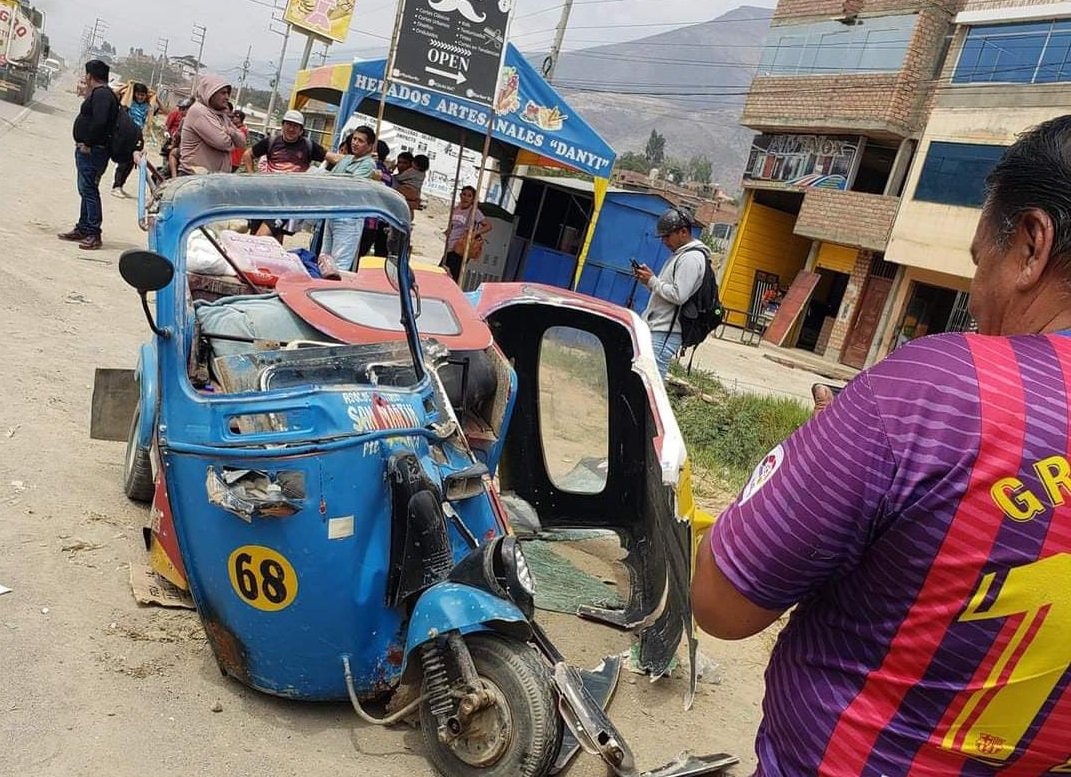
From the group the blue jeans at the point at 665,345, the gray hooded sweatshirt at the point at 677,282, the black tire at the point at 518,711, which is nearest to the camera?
the black tire at the point at 518,711

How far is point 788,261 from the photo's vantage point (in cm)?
2895

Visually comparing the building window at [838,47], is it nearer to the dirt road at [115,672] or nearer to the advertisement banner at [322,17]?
the advertisement banner at [322,17]

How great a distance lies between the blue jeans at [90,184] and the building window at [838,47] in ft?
67.3

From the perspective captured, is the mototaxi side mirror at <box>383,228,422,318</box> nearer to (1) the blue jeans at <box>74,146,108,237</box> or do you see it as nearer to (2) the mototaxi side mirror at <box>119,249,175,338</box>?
(2) the mototaxi side mirror at <box>119,249,175,338</box>

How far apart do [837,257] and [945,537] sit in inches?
Result: 1025

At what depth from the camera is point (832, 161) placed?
25641mm

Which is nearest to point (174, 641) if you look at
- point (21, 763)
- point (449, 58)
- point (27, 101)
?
point (21, 763)

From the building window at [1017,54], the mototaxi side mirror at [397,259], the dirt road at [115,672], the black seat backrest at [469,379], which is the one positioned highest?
the building window at [1017,54]

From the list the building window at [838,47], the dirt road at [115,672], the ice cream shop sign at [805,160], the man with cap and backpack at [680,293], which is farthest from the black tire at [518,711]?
the ice cream shop sign at [805,160]

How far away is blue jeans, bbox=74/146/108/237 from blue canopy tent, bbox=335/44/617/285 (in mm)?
2706

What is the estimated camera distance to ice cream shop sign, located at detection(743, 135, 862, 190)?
2525 centimetres

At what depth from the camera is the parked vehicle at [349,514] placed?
9.66 feet

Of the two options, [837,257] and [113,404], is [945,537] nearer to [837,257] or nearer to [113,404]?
[113,404]

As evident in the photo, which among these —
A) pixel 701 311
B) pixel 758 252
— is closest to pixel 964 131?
pixel 758 252
